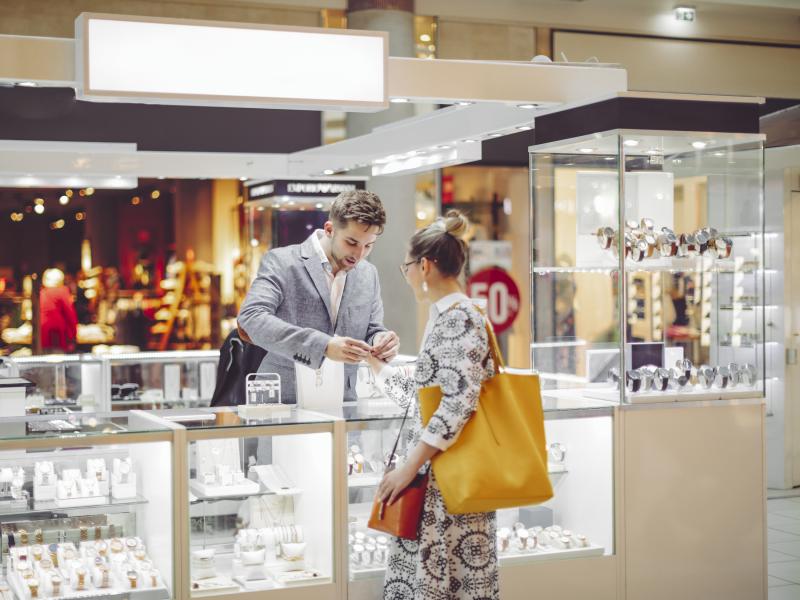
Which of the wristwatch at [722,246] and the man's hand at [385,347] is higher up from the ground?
the wristwatch at [722,246]

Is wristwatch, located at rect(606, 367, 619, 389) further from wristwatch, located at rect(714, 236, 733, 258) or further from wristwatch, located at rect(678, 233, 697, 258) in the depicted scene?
wristwatch, located at rect(714, 236, 733, 258)

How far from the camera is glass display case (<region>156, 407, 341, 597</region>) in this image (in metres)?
3.74

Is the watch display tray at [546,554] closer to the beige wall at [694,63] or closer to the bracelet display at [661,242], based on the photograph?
the bracelet display at [661,242]

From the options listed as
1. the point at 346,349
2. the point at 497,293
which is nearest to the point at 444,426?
the point at 346,349

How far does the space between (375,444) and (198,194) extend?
7.38 metres

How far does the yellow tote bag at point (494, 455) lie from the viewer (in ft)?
10.3

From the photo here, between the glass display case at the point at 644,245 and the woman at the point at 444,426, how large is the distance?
1.39 metres

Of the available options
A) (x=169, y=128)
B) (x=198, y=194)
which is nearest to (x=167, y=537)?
(x=169, y=128)

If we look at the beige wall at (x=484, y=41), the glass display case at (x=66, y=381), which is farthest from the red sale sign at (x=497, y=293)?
the glass display case at (x=66, y=381)

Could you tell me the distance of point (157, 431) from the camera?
3.62m

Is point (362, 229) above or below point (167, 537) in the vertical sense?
above

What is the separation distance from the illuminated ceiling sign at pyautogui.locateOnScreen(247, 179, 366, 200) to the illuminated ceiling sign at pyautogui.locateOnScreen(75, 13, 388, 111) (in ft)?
13.5

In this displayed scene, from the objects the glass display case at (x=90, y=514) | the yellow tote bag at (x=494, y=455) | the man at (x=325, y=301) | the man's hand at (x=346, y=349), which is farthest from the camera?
the man at (x=325, y=301)

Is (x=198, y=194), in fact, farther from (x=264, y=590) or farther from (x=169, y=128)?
(x=264, y=590)
